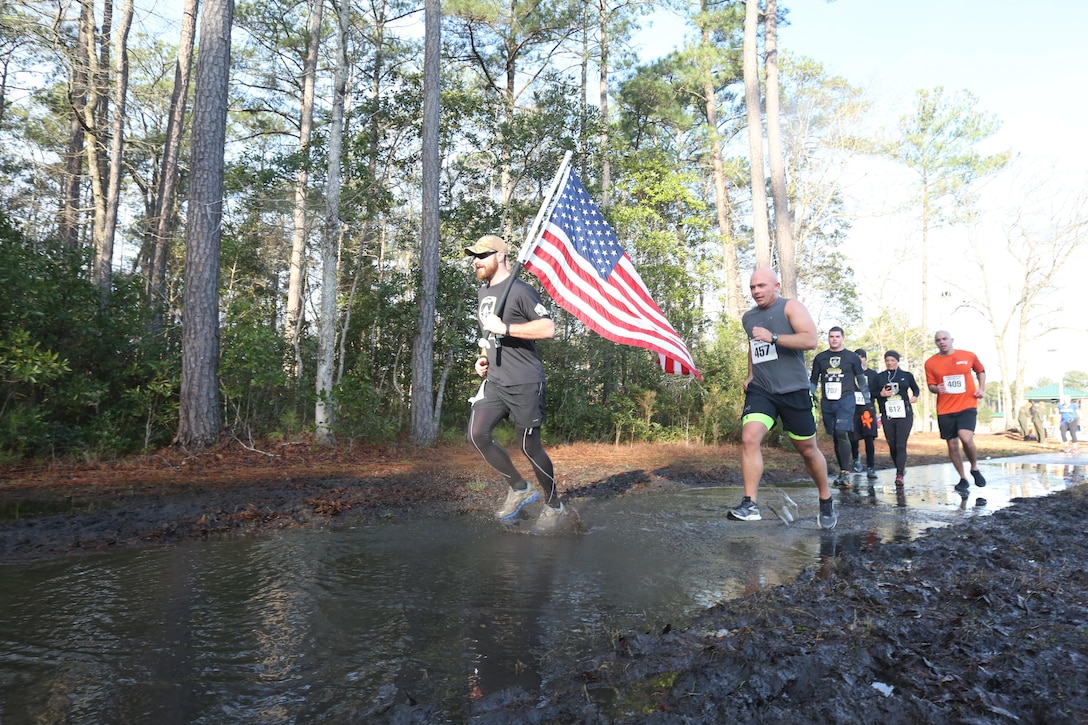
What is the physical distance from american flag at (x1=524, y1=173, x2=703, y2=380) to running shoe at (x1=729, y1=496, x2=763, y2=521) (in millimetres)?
1279

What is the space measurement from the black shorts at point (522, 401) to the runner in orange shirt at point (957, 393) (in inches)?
232

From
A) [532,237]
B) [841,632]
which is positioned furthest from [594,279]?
[841,632]

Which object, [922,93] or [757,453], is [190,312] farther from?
[922,93]

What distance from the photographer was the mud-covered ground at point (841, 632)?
1899 millimetres

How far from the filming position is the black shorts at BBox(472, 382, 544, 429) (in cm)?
549

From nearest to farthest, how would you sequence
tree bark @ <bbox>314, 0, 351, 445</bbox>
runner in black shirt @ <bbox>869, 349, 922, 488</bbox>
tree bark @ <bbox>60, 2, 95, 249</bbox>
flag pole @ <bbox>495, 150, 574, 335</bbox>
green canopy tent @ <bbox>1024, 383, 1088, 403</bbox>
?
flag pole @ <bbox>495, 150, 574, 335</bbox> → runner in black shirt @ <bbox>869, 349, 922, 488</bbox> → tree bark @ <bbox>314, 0, 351, 445</bbox> → tree bark @ <bbox>60, 2, 95, 249</bbox> → green canopy tent @ <bbox>1024, 383, 1088, 403</bbox>

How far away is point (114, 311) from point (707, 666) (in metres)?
12.4

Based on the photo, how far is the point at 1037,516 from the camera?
590 centimetres

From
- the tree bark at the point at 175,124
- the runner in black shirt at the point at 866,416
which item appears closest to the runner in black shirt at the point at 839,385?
the runner in black shirt at the point at 866,416

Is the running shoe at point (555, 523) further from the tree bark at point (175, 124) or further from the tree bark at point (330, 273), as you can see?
the tree bark at point (175, 124)

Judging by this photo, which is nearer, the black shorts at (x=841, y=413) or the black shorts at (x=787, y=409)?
the black shorts at (x=787, y=409)

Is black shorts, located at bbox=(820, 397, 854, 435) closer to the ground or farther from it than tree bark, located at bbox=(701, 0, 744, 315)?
closer to the ground

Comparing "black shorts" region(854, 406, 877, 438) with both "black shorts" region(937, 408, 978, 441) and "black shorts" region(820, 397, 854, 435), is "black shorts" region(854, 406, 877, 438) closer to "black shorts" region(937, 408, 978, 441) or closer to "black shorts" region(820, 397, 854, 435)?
"black shorts" region(820, 397, 854, 435)

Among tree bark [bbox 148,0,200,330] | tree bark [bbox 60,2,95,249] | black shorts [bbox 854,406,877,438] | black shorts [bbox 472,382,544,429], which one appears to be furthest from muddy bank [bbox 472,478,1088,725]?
tree bark [bbox 148,0,200,330]
